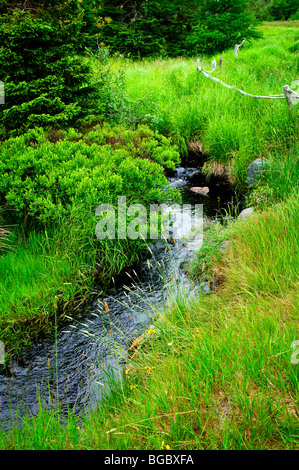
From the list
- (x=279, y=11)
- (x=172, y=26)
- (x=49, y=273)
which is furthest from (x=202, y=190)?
(x=279, y=11)

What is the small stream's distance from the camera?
2.98 meters

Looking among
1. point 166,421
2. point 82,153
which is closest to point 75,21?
point 82,153

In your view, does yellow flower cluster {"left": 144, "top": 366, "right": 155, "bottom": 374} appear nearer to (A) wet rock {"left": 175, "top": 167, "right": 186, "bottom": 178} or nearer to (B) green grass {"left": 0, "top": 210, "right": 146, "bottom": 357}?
(B) green grass {"left": 0, "top": 210, "right": 146, "bottom": 357}

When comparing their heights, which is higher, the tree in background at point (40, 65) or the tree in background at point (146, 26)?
the tree in background at point (146, 26)

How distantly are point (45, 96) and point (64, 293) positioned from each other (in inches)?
144

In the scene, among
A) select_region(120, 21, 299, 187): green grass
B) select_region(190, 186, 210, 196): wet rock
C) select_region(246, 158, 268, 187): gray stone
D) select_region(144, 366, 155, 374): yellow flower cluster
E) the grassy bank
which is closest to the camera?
select_region(144, 366, 155, 374): yellow flower cluster

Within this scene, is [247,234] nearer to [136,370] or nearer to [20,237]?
[136,370]

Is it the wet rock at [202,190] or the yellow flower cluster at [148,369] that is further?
the wet rock at [202,190]

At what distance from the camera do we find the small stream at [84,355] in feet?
9.78

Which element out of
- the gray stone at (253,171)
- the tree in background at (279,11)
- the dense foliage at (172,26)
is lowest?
the gray stone at (253,171)

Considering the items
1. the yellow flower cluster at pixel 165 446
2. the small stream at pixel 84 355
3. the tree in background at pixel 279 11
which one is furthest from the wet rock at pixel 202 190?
the tree in background at pixel 279 11

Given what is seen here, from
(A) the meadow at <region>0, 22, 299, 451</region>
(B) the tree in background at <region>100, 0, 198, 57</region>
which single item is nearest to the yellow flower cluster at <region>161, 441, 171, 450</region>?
(A) the meadow at <region>0, 22, 299, 451</region>

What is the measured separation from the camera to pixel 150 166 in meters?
5.23

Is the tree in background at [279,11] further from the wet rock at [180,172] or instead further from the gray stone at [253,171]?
the gray stone at [253,171]
